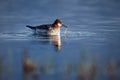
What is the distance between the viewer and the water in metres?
8.69

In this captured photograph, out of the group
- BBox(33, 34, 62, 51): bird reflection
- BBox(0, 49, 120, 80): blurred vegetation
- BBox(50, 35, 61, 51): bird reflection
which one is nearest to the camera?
BBox(0, 49, 120, 80): blurred vegetation

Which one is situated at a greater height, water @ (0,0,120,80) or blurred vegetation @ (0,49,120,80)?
water @ (0,0,120,80)

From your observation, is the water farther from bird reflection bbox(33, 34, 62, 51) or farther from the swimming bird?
the swimming bird

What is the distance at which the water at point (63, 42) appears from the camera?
8.69 meters

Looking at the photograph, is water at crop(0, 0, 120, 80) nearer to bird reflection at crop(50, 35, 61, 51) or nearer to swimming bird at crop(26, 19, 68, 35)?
bird reflection at crop(50, 35, 61, 51)

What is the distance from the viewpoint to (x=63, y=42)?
39.5ft

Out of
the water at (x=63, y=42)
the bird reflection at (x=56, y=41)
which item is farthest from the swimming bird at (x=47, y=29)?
the bird reflection at (x=56, y=41)

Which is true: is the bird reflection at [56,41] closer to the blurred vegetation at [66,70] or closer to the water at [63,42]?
the water at [63,42]

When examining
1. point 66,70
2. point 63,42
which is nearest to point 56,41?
point 63,42

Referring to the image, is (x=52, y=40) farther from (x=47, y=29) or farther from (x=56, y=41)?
(x=47, y=29)

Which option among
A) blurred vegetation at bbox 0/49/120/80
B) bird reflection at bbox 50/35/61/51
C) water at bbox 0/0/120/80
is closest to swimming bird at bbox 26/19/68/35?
water at bbox 0/0/120/80

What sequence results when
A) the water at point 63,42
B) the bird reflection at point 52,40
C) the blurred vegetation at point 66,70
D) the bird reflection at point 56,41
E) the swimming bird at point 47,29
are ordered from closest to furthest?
the blurred vegetation at point 66,70, the water at point 63,42, the bird reflection at point 56,41, the bird reflection at point 52,40, the swimming bird at point 47,29

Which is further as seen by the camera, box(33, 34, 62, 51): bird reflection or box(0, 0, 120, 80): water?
box(33, 34, 62, 51): bird reflection

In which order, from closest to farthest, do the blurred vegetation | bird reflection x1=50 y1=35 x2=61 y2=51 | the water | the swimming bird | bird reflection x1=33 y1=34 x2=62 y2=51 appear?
the blurred vegetation, the water, bird reflection x1=50 y1=35 x2=61 y2=51, bird reflection x1=33 y1=34 x2=62 y2=51, the swimming bird
